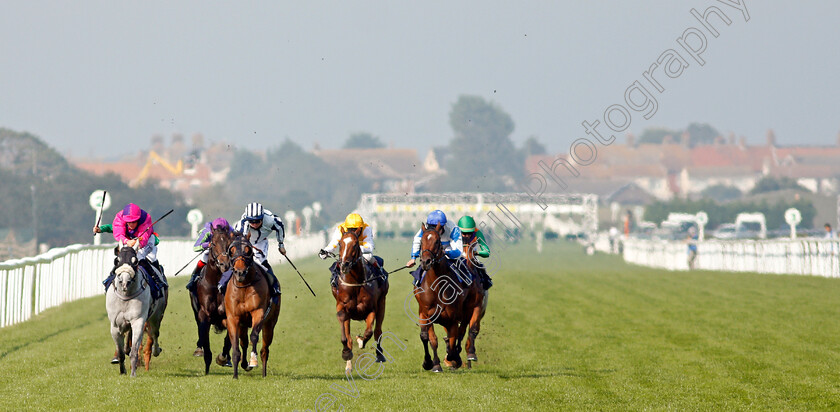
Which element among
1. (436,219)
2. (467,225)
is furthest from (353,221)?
(467,225)

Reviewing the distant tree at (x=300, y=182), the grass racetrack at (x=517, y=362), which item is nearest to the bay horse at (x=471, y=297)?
the grass racetrack at (x=517, y=362)

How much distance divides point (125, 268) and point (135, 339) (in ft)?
2.79

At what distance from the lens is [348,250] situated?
12828 mm

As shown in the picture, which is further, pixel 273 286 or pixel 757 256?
pixel 757 256

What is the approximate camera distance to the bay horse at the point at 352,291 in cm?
1288

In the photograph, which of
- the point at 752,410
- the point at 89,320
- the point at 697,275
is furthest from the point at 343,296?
the point at 697,275

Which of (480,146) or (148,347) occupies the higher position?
(480,146)

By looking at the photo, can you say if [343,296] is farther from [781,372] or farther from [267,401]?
[781,372]

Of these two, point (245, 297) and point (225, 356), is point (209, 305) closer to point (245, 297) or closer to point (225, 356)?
point (225, 356)

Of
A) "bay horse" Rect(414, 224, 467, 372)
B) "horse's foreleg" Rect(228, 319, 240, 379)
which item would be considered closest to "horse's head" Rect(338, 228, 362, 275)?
"bay horse" Rect(414, 224, 467, 372)

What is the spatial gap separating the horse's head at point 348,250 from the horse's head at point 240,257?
3.67 ft

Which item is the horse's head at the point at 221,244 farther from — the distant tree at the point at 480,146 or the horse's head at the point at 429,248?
the distant tree at the point at 480,146

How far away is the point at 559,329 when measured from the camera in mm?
18734

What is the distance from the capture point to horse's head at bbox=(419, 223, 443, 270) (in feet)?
41.1
